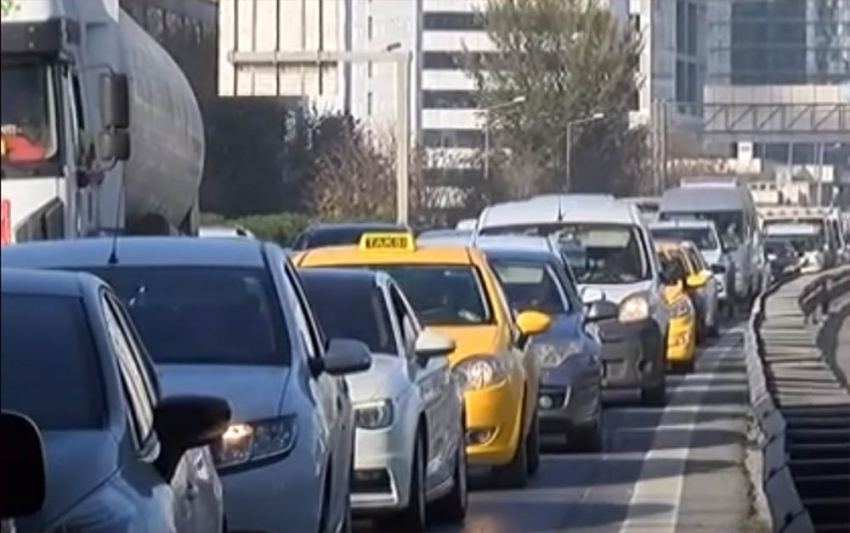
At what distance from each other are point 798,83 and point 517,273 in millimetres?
34149

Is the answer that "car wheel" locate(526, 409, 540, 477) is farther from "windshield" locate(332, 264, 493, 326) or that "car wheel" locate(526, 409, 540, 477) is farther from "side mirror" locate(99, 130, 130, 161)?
"side mirror" locate(99, 130, 130, 161)

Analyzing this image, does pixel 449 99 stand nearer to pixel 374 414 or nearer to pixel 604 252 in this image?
pixel 604 252

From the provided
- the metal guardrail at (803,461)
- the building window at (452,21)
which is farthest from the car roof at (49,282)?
the building window at (452,21)

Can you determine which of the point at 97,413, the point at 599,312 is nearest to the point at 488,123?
the point at 599,312

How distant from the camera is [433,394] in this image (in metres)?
14.9

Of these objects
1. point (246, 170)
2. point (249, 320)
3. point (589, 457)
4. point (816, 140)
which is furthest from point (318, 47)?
point (249, 320)

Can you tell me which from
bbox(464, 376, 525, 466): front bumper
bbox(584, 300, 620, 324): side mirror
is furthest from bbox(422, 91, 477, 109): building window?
bbox(464, 376, 525, 466): front bumper

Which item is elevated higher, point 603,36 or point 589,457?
point 603,36

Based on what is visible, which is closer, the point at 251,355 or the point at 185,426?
the point at 185,426

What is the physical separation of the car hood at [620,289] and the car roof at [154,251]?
522 inches

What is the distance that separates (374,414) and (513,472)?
3840 mm

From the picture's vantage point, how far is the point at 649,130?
6291 centimetres

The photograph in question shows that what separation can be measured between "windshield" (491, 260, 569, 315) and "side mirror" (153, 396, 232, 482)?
12.2 meters

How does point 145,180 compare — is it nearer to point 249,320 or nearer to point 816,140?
point 249,320
